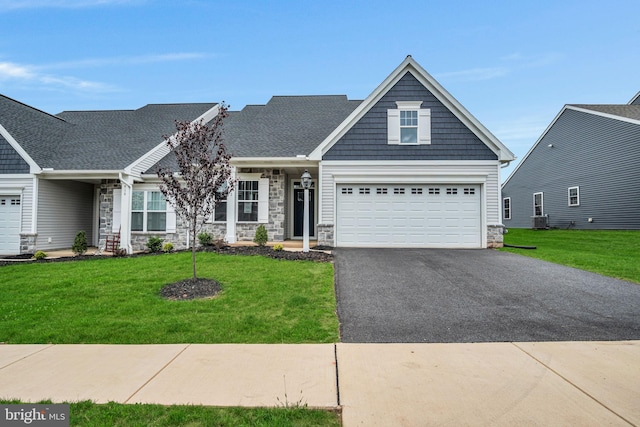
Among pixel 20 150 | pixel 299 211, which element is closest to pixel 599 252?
pixel 299 211

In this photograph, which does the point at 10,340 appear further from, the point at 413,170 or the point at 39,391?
the point at 413,170

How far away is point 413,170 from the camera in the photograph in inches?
489

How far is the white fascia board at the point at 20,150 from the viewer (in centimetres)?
1309

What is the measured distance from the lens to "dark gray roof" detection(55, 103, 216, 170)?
13.8 m

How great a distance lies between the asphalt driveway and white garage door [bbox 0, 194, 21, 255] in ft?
44.1

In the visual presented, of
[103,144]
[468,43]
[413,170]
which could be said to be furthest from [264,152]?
[468,43]

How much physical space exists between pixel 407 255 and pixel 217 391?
829cm

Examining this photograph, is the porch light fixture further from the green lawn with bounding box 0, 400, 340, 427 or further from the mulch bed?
the green lawn with bounding box 0, 400, 340, 427

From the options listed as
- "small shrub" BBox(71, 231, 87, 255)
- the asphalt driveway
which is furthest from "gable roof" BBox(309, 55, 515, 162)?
"small shrub" BBox(71, 231, 87, 255)

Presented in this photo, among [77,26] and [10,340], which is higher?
[77,26]

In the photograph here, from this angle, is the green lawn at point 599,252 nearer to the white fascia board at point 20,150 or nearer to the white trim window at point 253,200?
the white trim window at point 253,200

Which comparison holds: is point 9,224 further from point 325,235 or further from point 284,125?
point 325,235

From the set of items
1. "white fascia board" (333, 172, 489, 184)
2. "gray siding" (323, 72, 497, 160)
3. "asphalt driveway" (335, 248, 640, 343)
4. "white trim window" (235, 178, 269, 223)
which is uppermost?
"gray siding" (323, 72, 497, 160)

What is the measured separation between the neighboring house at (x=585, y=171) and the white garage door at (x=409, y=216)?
10635 mm
